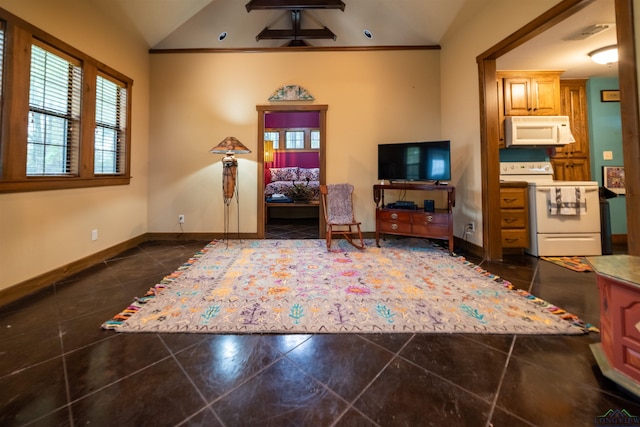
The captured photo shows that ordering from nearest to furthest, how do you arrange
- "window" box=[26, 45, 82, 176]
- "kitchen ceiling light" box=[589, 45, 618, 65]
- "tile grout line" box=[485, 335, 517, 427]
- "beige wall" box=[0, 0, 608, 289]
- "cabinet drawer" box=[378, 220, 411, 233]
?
"tile grout line" box=[485, 335, 517, 427] → "window" box=[26, 45, 82, 176] → "kitchen ceiling light" box=[589, 45, 618, 65] → "cabinet drawer" box=[378, 220, 411, 233] → "beige wall" box=[0, 0, 608, 289]

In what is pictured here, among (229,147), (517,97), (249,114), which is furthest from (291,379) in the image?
(517,97)

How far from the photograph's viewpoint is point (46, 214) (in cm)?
232

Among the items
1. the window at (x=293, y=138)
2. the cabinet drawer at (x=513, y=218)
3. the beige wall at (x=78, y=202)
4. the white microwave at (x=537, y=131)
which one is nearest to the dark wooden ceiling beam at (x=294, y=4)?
the beige wall at (x=78, y=202)

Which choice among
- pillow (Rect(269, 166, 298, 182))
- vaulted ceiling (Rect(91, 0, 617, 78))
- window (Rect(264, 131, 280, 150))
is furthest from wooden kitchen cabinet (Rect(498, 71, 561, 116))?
window (Rect(264, 131, 280, 150))

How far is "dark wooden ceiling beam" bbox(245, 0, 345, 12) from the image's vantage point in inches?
137

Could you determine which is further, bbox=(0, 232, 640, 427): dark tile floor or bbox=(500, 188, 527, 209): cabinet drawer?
bbox=(500, 188, 527, 209): cabinet drawer

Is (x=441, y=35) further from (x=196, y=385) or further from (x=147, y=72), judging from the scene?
(x=196, y=385)

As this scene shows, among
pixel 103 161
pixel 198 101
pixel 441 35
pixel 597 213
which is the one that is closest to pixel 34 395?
pixel 103 161

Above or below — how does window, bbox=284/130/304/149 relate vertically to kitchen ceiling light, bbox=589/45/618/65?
above

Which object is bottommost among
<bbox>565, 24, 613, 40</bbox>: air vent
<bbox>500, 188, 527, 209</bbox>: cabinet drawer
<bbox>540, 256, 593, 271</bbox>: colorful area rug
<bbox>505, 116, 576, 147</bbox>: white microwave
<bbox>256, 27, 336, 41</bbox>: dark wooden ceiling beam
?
<bbox>540, 256, 593, 271</bbox>: colorful area rug

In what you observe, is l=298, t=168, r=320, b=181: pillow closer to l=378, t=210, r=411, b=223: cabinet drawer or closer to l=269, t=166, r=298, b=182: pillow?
l=269, t=166, r=298, b=182: pillow

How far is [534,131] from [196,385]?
15.2 ft

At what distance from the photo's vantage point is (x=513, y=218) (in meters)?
3.15

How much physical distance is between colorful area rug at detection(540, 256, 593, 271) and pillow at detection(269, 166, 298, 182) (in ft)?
18.1
